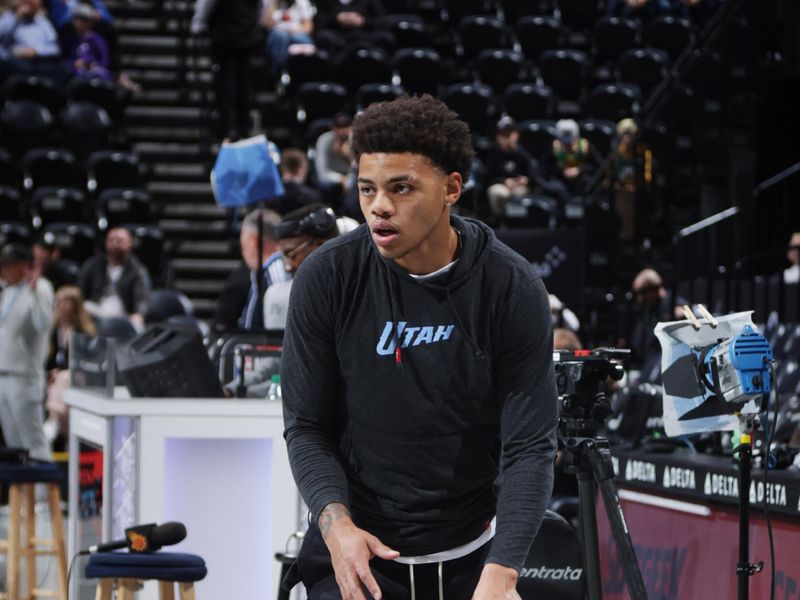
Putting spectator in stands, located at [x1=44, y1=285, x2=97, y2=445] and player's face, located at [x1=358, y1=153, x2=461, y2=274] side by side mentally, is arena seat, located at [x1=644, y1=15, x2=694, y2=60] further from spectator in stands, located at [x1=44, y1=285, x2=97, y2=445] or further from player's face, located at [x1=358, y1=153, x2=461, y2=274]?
player's face, located at [x1=358, y1=153, x2=461, y2=274]

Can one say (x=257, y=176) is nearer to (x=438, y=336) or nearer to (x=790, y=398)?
Answer: (x=790, y=398)

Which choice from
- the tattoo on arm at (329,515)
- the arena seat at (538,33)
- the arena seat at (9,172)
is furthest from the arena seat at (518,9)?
the tattoo on arm at (329,515)

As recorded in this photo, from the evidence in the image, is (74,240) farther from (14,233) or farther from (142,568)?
(142,568)

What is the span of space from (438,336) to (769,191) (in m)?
11.5

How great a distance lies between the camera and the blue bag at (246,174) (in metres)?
7.32

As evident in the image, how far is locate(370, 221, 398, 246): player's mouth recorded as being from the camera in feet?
9.59

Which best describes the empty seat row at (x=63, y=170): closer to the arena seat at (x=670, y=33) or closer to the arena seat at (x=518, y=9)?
the arena seat at (x=518, y=9)

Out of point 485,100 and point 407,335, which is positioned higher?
point 485,100

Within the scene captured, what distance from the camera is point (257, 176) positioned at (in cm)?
732

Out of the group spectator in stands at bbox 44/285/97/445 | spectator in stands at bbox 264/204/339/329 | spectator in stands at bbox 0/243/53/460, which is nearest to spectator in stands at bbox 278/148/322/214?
spectator in stands at bbox 44/285/97/445

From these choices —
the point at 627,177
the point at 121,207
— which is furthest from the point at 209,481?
the point at 121,207

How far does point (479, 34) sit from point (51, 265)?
20.4 feet

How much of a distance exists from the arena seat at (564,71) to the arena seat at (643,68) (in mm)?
453

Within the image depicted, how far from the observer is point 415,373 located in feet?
9.78
